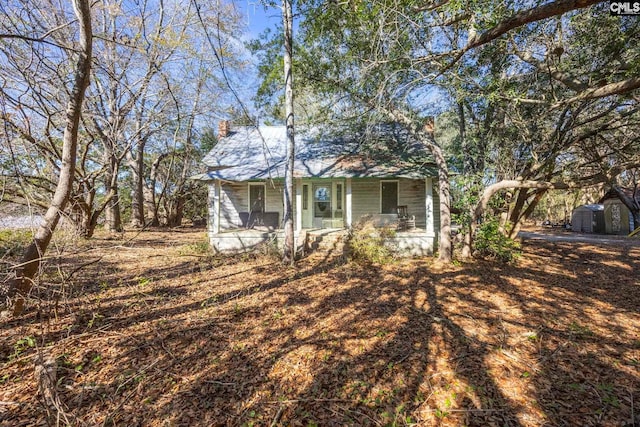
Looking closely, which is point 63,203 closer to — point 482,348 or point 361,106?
point 482,348

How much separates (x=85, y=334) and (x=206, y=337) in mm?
1555

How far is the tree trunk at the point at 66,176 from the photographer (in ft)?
11.7

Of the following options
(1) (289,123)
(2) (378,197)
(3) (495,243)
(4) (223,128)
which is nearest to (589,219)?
(3) (495,243)

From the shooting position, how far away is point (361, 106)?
9031mm

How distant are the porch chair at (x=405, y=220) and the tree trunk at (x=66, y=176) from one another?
388 inches

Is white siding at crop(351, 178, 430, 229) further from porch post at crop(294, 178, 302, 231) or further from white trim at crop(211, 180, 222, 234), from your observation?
white trim at crop(211, 180, 222, 234)

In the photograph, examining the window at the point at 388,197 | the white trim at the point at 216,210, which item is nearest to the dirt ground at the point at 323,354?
the white trim at the point at 216,210

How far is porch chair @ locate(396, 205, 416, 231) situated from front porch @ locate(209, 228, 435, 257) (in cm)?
157

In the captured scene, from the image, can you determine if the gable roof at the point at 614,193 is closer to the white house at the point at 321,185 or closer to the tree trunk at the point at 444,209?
the white house at the point at 321,185

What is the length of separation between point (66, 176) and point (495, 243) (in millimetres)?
9672

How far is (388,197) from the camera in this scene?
11.9 meters

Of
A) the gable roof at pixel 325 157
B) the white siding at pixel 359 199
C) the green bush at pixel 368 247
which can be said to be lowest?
the green bush at pixel 368 247

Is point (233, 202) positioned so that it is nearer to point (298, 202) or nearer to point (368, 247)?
point (298, 202)

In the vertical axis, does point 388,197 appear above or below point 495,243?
above
